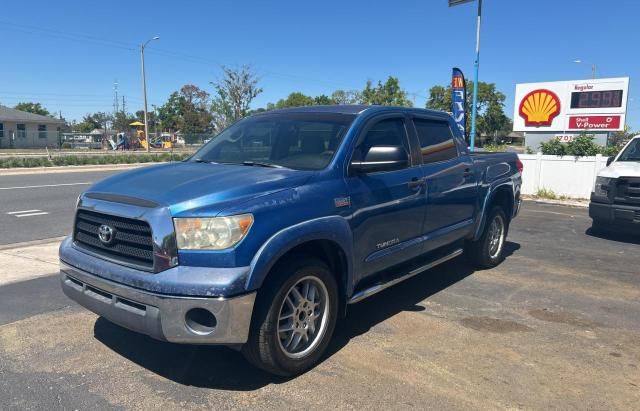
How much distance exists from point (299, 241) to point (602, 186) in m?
7.12

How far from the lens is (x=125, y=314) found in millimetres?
3281

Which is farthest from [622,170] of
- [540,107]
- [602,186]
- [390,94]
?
[390,94]

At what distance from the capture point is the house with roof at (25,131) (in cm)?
4756

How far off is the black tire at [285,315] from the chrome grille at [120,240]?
30.9 inches

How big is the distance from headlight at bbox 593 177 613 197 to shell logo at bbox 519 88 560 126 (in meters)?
16.2

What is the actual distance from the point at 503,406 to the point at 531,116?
23.2m

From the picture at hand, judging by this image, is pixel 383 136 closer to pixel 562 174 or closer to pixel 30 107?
pixel 562 174

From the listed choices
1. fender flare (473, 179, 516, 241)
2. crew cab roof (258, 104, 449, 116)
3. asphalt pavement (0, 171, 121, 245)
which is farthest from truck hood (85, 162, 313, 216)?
asphalt pavement (0, 171, 121, 245)

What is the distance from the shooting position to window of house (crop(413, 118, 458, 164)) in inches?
201

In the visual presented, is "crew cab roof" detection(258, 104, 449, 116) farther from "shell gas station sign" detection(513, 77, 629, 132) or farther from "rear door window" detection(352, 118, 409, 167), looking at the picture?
"shell gas station sign" detection(513, 77, 629, 132)

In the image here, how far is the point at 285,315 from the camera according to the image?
355cm

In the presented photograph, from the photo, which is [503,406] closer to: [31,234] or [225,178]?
[225,178]

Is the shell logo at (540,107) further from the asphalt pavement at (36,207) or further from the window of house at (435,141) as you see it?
the window of house at (435,141)

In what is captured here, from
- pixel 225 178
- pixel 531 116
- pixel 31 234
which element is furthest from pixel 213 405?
pixel 531 116
